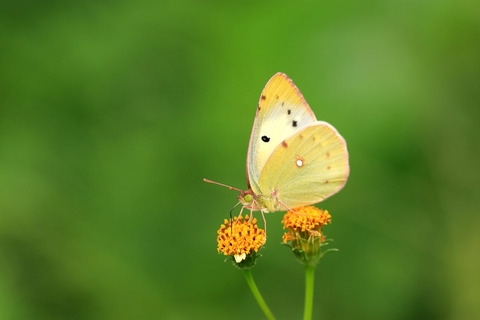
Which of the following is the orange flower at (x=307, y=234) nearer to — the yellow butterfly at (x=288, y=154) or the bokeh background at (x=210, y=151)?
A: the yellow butterfly at (x=288, y=154)

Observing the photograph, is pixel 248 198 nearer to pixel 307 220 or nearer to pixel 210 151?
pixel 307 220

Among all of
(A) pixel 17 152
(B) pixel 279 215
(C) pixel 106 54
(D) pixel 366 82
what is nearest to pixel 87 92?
(C) pixel 106 54

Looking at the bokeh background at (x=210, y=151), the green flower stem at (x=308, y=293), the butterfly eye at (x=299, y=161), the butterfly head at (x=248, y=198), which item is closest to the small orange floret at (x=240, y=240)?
the butterfly head at (x=248, y=198)

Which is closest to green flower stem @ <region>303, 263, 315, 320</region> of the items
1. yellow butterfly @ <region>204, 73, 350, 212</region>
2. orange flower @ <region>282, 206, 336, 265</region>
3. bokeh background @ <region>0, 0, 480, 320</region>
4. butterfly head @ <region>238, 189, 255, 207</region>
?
orange flower @ <region>282, 206, 336, 265</region>

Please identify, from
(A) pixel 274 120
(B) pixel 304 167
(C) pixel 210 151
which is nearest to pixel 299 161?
(B) pixel 304 167

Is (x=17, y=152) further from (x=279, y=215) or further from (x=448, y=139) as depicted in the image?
(x=448, y=139)

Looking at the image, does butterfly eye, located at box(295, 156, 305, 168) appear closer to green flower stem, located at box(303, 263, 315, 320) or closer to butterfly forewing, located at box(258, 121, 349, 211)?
butterfly forewing, located at box(258, 121, 349, 211)
